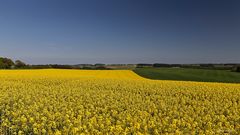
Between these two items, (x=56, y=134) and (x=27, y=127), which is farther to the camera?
(x=27, y=127)

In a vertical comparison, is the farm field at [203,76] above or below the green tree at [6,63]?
below

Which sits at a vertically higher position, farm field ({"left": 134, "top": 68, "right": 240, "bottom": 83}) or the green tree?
the green tree

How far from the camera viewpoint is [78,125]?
25.5ft

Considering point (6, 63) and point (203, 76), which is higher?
point (6, 63)

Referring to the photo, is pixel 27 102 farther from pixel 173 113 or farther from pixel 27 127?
pixel 173 113

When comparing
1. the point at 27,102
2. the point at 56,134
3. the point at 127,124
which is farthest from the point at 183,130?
the point at 27,102

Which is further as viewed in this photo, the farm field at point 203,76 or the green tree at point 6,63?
the green tree at point 6,63

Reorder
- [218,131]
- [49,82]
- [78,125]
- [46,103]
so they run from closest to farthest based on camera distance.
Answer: [218,131] < [78,125] < [46,103] < [49,82]

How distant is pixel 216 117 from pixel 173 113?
1434 millimetres

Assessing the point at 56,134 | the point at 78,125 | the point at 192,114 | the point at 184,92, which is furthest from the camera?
the point at 184,92

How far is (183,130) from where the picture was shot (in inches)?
290

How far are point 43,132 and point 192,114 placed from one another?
445cm

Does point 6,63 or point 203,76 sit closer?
point 203,76

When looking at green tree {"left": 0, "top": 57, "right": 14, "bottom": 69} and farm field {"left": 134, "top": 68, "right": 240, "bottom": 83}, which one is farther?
green tree {"left": 0, "top": 57, "right": 14, "bottom": 69}
